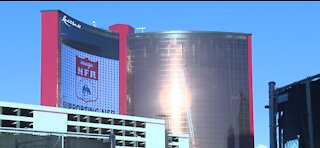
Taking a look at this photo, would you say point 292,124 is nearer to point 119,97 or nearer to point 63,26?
point 63,26

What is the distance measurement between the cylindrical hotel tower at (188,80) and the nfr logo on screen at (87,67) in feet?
21.2

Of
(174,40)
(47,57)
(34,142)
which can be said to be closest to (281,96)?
(34,142)

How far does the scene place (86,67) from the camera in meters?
122

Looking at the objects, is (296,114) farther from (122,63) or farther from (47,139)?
(122,63)

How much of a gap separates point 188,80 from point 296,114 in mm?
127394

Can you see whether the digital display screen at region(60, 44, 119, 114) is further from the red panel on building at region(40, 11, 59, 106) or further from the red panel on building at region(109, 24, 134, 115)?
the red panel on building at region(109, 24, 134, 115)

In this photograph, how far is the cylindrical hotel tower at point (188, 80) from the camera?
138750mm

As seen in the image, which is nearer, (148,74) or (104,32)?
(104,32)

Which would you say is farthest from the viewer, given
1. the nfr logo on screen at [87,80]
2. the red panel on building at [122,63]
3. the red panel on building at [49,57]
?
the red panel on building at [122,63]

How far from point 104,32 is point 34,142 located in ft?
391

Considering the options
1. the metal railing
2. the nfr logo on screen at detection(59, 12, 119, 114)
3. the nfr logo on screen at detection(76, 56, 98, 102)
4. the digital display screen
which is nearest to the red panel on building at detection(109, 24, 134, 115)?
the nfr logo on screen at detection(59, 12, 119, 114)

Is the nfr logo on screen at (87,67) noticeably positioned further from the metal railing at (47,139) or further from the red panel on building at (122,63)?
the metal railing at (47,139)

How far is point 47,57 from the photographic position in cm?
11406

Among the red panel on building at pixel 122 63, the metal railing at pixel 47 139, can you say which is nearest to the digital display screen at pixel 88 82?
the red panel on building at pixel 122 63
